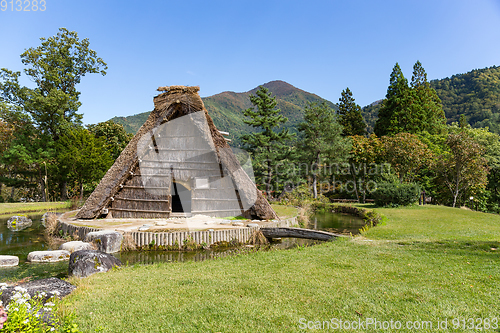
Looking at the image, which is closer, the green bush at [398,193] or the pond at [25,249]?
the pond at [25,249]

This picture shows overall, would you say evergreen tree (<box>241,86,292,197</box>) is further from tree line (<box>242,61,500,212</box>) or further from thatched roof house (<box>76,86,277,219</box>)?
thatched roof house (<box>76,86,277,219</box>)

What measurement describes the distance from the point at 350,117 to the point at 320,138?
1592 cm

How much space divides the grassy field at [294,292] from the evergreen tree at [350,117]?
120 ft

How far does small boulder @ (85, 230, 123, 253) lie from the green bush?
1818cm

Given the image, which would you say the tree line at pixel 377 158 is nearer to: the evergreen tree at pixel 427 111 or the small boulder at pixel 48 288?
the evergreen tree at pixel 427 111

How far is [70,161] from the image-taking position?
77.5 feet

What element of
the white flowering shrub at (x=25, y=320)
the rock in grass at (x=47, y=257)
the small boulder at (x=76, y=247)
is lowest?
the rock in grass at (x=47, y=257)

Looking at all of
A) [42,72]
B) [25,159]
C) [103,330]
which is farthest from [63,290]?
[42,72]

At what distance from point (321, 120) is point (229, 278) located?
26013 mm

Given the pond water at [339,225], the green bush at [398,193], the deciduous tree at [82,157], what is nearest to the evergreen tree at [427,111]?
the green bush at [398,193]

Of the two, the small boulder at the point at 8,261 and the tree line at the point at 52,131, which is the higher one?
the tree line at the point at 52,131

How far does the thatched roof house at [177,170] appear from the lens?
12.1 meters

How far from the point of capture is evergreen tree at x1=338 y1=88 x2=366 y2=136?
135ft

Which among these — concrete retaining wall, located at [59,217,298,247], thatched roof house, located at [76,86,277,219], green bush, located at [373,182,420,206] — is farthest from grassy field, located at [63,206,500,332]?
green bush, located at [373,182,420,206]
